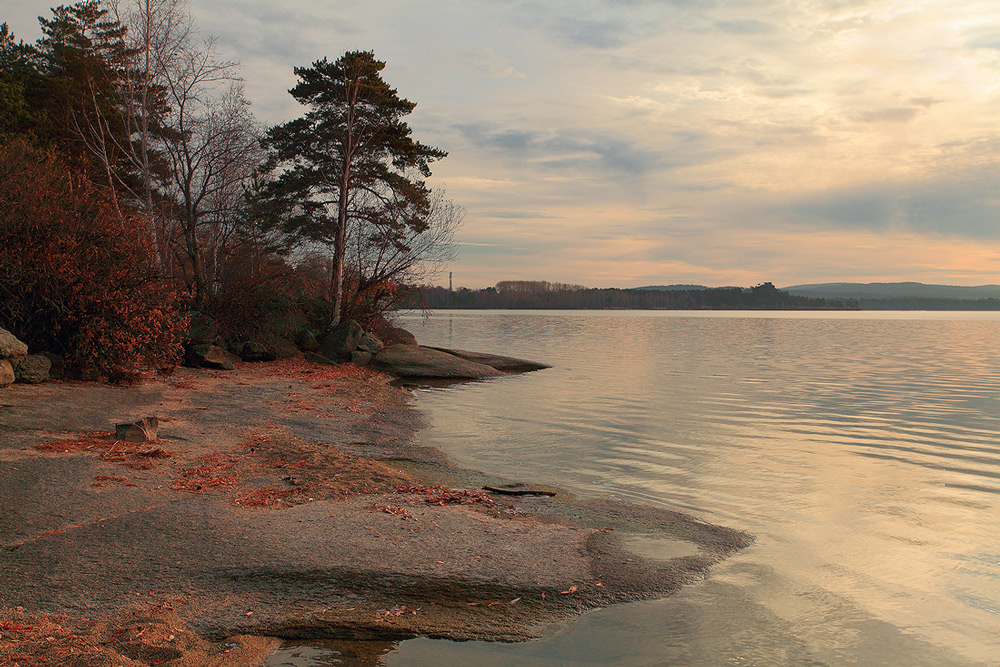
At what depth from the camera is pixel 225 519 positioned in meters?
6.62

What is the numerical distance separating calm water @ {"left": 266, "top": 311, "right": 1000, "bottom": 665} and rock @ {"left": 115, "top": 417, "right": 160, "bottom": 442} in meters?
4.40

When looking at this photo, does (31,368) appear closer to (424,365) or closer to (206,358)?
Result: (206,358)

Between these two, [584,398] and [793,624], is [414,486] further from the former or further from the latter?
[584,398]

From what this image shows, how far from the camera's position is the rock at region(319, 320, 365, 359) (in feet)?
85.6

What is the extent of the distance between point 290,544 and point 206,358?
53.6 ft

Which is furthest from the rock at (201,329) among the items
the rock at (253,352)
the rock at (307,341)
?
the rock at (307,341)

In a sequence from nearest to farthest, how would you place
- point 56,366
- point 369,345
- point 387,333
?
1. point 56,366
2. point 369,345
3. point 387,333

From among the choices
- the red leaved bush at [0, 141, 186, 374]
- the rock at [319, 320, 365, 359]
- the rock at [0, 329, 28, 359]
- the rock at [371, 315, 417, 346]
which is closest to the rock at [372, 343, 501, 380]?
the rock at [319, 320, 365, 359]

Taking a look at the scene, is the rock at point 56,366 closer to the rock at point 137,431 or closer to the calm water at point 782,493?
the rock at point 137,431

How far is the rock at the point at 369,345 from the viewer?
87.3ft

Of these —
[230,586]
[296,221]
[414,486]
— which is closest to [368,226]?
[296,221]

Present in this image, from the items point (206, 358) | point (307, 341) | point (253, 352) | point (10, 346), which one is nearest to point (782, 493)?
point (10, 346)

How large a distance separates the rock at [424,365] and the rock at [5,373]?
13817mm

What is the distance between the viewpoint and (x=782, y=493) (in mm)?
9523
